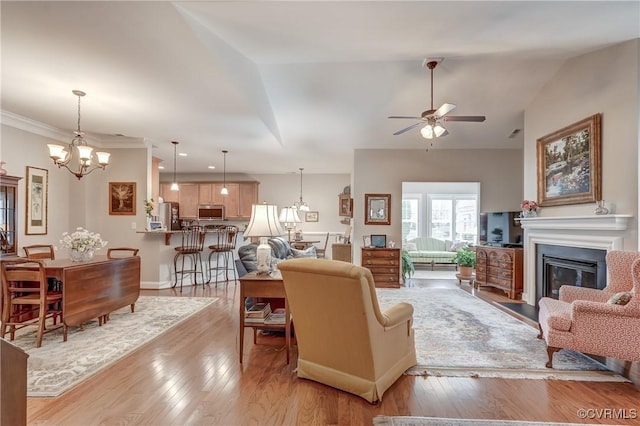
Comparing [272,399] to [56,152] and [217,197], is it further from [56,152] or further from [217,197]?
[217,197]

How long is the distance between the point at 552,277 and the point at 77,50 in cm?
613

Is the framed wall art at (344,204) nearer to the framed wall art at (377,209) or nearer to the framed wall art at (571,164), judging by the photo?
the framed wall art at (377,209)

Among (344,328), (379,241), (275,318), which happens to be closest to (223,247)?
(379,241)

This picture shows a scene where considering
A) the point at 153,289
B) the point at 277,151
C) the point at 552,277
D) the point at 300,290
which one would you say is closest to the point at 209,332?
the point at 300,290

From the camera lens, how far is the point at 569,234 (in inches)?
151

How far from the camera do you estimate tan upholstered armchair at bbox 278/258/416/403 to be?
77.3 inches

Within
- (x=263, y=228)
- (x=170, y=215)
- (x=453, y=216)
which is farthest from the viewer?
(x=453, y=216)

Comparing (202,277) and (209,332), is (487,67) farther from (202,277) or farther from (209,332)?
(202,277)

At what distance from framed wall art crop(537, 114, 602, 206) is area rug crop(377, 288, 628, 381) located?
67.3 inches

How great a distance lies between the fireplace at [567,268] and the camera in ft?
11.3

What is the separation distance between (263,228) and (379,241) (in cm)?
390

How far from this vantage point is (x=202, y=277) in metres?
6.09

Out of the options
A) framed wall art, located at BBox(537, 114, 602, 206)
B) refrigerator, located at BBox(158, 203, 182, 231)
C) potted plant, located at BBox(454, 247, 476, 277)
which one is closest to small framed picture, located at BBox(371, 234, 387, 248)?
potted plant, located at BBox(454, 247, 476, 277)

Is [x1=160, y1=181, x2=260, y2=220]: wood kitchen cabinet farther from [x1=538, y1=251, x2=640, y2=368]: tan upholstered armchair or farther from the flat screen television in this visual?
[x1=538, y1=251, x2=640, y2=368]: tan upholstered armchair
